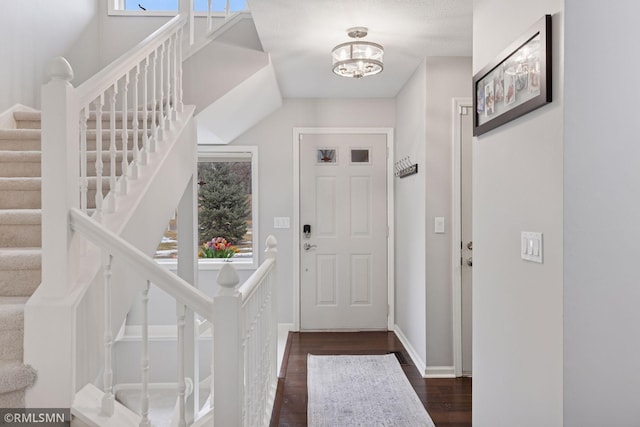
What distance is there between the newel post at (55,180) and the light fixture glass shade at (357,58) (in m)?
1.76

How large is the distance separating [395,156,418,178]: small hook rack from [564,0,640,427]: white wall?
2.21 m

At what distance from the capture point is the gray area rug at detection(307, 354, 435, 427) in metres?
2.68

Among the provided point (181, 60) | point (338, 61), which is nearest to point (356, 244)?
point (338, 61)

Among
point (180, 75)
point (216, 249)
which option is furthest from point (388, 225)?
point (180, 75)

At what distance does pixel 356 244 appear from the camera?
15.4 ft

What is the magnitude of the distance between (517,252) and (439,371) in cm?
190

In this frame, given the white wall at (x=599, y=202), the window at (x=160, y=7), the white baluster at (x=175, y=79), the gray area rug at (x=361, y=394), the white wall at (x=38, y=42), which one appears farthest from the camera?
the window at (x=160, y=7)

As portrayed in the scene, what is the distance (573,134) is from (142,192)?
6.25 ft

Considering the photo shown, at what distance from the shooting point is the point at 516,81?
1795mm

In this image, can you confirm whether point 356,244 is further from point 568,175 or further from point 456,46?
point 568,175

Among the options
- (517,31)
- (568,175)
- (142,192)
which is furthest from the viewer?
(142,192)

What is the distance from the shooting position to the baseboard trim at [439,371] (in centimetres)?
339

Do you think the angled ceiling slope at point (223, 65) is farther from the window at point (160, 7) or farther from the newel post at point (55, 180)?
the newel post at point (55, 180)

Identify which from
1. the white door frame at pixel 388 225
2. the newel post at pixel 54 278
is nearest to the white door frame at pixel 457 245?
the white door frame at pixel 388 225
